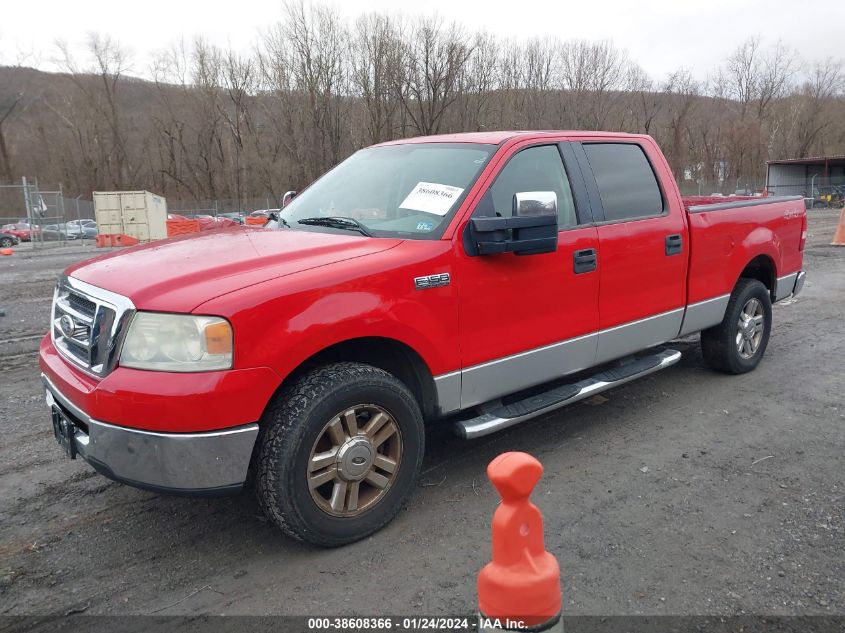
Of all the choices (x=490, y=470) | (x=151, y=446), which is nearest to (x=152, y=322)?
(x=151, y=446)

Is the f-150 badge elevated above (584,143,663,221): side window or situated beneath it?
situated beneath

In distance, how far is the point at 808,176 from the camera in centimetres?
4425

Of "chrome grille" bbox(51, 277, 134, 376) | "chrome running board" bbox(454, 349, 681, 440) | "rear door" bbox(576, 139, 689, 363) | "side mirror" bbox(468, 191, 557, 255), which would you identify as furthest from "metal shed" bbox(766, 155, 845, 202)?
"chrome grille" bbox(51, 277, 134, 376)

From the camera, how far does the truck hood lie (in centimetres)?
274

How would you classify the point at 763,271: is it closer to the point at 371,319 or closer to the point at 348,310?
the point at 371,319

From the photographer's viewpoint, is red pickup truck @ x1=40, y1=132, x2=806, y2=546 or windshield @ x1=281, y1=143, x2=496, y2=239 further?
windshield @ x1=281, y1=143, x2=496, y2=239

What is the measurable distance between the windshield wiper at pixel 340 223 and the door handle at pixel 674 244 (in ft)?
7.39

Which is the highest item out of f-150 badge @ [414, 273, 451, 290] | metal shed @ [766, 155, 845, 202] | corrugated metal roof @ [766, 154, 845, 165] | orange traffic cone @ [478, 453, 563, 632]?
corrugated metal roof @ [766, 154, 845, 165]

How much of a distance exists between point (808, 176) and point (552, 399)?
1920 inches

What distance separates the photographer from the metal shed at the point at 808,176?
139 feet

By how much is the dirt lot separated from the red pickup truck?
0.30 m

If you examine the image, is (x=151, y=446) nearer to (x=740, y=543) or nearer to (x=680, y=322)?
(x=740, y=543)

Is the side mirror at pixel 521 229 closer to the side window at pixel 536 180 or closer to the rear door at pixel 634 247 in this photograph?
the side window at pixel 536 180

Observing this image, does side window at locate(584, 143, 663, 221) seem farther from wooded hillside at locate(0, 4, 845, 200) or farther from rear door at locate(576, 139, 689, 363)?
wooded hillside at locate(0, 4, 845, 200)
